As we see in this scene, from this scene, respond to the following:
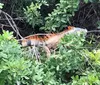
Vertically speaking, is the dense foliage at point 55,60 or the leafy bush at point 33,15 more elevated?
the leafy bush at point 33,15

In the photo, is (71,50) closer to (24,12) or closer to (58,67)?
(58,67)

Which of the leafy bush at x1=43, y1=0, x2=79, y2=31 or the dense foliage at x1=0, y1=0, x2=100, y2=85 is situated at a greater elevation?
the leafy bush at x1=43, y1=0, x2=79, y2=31

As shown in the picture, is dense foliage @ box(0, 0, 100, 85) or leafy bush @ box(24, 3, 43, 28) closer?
Answer: dense foliage @ box(0, 0, 100, 85)

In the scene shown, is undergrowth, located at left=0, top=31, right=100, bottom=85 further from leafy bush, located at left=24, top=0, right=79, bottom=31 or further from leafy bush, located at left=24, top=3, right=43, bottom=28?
leafy bush, located at left=24, top=3, right=43, bottom=28

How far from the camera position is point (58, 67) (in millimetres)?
2516

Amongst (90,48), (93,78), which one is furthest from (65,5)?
(93,78)

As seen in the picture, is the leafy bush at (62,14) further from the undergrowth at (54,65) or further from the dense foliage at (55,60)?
the undergrowth at (54,65)

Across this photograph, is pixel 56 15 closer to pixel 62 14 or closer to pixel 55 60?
pixel 62 14

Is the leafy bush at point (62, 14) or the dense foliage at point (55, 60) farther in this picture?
the leafy bush at point (62, 14)

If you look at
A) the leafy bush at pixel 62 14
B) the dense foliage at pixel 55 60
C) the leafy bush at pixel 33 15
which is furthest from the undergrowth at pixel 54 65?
the leafy bush at pixel 33 15

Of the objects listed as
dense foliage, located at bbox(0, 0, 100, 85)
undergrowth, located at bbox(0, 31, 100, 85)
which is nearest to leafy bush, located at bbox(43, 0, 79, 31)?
dense foliage, located at bbox(0, 0, 100, 85)

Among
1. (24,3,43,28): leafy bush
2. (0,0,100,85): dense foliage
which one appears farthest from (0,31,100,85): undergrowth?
(24,3,43,28): leafy bush

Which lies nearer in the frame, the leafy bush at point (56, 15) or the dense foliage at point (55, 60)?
the dense foliage at point (55, 60)

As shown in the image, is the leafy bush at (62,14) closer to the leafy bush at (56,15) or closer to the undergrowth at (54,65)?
the leafy bush at (56,15)
